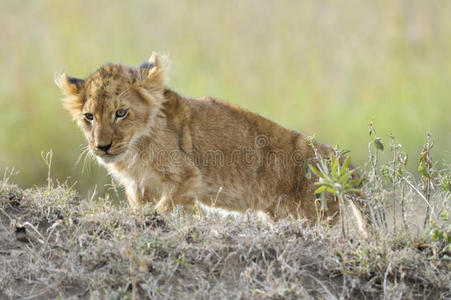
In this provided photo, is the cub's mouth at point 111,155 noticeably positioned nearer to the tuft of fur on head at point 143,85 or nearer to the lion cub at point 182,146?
the lion cub at point 182,146

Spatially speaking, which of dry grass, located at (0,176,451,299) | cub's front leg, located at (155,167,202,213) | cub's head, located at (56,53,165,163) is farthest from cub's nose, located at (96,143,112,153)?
dry grass, located at (0,176,451,299)

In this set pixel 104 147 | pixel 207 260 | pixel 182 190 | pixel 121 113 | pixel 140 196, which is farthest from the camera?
pixel 140 196

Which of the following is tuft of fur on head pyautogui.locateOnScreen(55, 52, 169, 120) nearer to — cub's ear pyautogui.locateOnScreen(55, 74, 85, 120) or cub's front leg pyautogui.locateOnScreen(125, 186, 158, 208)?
cub's ear pyautogui.locateOnScreen(55, 74, 85, 120)

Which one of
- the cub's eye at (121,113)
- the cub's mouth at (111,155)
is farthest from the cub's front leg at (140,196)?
the cub's eye at (121,113)

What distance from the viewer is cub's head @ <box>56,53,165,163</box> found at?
180 inches

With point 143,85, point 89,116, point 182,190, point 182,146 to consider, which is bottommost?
point 182,190

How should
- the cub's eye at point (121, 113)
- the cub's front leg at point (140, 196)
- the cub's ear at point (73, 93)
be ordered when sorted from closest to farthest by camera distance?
1. the cub's eye at point (121, 113)
2. the cub's ear at point (73, 93)
3. the cub's front leg at point (140, 196)

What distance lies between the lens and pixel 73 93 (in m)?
4.82

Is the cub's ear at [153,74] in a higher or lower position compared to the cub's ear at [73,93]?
higher

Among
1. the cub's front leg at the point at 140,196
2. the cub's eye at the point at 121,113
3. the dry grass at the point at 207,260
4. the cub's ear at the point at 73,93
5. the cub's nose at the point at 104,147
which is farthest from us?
the cub's front leg at the point at 140,196

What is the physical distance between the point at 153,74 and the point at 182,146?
1.95 feet

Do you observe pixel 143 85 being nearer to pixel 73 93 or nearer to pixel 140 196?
pixel 73 93

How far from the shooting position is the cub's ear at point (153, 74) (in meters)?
4.88

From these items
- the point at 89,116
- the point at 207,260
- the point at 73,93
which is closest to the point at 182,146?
the point at 89,116
